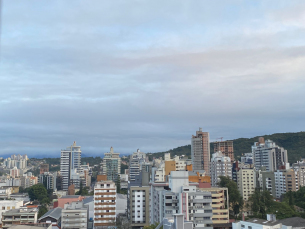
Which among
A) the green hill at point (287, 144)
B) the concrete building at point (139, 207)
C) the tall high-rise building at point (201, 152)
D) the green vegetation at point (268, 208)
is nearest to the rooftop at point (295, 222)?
the green vegetation at point (268, 208)

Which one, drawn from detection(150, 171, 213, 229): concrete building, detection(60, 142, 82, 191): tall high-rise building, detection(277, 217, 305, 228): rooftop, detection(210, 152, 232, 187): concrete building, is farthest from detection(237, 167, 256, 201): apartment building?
A: detection(60, 142, 82, 191): tall high-rise building

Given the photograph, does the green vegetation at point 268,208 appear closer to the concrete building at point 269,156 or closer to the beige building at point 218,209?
the beige building at point 218,209

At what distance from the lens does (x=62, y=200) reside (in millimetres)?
52406

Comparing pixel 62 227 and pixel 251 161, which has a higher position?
pixel 251 161

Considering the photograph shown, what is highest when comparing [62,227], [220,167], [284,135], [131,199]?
[284,135]

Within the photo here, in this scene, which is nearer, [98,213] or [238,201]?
[98,213]

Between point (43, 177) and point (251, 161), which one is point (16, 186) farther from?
point (251, 161)

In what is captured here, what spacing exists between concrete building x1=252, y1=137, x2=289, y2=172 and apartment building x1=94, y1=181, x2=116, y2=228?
4313cm

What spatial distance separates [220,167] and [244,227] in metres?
36.6

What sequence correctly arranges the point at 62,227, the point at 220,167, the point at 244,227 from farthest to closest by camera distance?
the point at 220,167 < the point at 62,227 < the point at 244,227

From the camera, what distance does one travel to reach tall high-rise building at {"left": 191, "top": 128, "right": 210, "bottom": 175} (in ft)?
266

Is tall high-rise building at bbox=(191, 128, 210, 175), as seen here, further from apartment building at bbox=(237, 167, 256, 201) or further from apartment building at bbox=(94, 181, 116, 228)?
apartment building at bbox=(94, 181, 116, 228)

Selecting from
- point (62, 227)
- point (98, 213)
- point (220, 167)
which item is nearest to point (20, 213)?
point (62, 227)

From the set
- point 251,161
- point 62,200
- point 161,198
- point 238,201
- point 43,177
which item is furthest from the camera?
point 43,177
